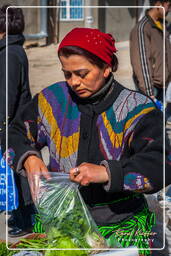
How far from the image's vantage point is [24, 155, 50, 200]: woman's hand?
197 cm

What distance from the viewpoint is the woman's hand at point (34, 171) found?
77.5 inches

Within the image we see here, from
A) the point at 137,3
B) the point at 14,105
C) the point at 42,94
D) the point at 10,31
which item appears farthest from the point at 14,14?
the point at 137,3

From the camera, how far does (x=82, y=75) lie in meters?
2.02

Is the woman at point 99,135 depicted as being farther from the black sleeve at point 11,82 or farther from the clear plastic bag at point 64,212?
the black sleeve at point 11,82

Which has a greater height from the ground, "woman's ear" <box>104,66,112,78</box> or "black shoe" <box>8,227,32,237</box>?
"woman's ear" <box>104,66,112,78</box>

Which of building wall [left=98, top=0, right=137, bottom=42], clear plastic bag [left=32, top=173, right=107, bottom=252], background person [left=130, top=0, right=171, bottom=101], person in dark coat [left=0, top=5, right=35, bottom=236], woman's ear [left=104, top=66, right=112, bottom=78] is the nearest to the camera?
clear plastic bag [left=32, top=173, right=107, bottom=252]

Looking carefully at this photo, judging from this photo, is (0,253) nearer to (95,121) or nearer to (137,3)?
(95,121)

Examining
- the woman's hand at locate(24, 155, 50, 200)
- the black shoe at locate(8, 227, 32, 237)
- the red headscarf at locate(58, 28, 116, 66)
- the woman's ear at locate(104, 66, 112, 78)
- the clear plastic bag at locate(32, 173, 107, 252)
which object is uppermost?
the red headscarf at locate(58, 28, 116, 66)

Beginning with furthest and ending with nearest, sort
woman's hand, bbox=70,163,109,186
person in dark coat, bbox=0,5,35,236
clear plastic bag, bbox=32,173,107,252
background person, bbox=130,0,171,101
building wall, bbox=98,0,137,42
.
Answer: building wall, bbox=98,0,137,42, background person, bbox=130,0,171,101, person in dark coat, bbox=0,5,35,236, clear plastic bag, bbox=32,173,107,252, woman's hand, bbox=70,163,109,186

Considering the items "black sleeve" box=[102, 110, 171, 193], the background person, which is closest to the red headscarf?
"black sleeve" box=[102, 110, 171, 193]

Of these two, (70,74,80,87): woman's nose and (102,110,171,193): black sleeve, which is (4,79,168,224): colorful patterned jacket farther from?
(70,74,80,87): woman's nose

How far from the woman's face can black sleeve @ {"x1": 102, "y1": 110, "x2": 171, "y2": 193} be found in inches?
8.8

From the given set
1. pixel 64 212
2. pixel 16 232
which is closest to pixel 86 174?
pixel 64 212

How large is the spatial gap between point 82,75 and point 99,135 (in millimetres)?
247
